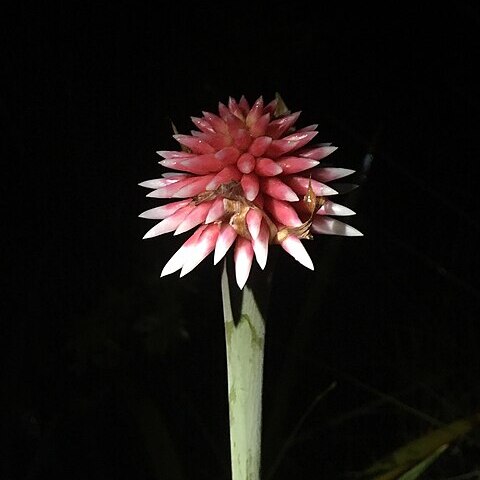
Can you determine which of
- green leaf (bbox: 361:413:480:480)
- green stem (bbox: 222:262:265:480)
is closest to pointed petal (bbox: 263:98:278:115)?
green stem (bbox: 222:262:265:480)

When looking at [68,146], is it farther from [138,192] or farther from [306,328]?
[306,328]

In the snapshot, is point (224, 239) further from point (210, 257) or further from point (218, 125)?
point (210, 257)

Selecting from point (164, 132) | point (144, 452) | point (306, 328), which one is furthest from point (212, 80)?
point (144, 452)

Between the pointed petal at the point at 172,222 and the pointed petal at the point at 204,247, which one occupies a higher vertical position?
the pointed petal at the point at 172,222

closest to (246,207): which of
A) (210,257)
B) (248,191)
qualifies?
(248,191)

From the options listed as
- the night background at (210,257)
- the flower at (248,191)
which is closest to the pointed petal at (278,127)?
the flower at (248,191)

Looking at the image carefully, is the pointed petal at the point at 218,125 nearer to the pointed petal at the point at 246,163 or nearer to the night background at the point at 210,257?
the pointed petal at the point at 246,163

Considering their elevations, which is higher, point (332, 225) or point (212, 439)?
point (332, 225)
